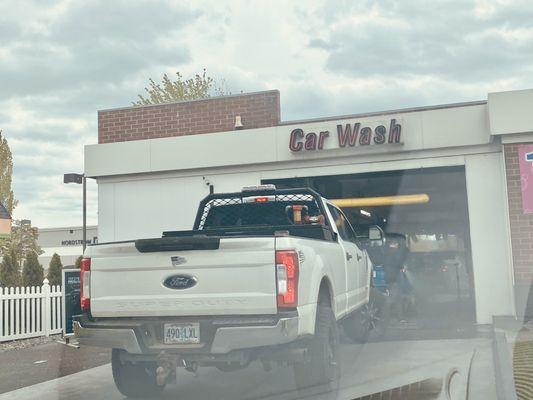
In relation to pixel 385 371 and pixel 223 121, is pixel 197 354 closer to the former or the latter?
pixel 385 371

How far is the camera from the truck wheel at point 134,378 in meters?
6.42

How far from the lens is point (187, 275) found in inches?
222

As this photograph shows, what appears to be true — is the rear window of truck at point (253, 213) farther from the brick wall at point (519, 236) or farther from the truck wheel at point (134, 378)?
the brick wall at point (519, 236)

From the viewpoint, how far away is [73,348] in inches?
431

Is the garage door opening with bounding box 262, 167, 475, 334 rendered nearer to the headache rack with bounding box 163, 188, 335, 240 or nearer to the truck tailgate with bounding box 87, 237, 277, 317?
the headache rack with bounding box 163, 188, 335, 240

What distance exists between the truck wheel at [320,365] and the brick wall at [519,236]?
6.73 m

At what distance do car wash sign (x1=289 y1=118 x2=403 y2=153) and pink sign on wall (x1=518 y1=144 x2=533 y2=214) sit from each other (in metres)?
2.49

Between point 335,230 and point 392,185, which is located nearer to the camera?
point 335,230

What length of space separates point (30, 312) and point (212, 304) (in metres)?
8.13

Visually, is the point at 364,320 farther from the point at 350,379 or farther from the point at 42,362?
the point at 42,362

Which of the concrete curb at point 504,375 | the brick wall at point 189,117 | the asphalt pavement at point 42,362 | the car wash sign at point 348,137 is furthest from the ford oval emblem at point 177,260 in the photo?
the brick wall at point 189,117

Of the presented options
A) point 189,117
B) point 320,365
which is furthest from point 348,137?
point 320,365

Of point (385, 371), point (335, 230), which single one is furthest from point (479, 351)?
point (335, 230)

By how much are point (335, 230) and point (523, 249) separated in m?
5.56
